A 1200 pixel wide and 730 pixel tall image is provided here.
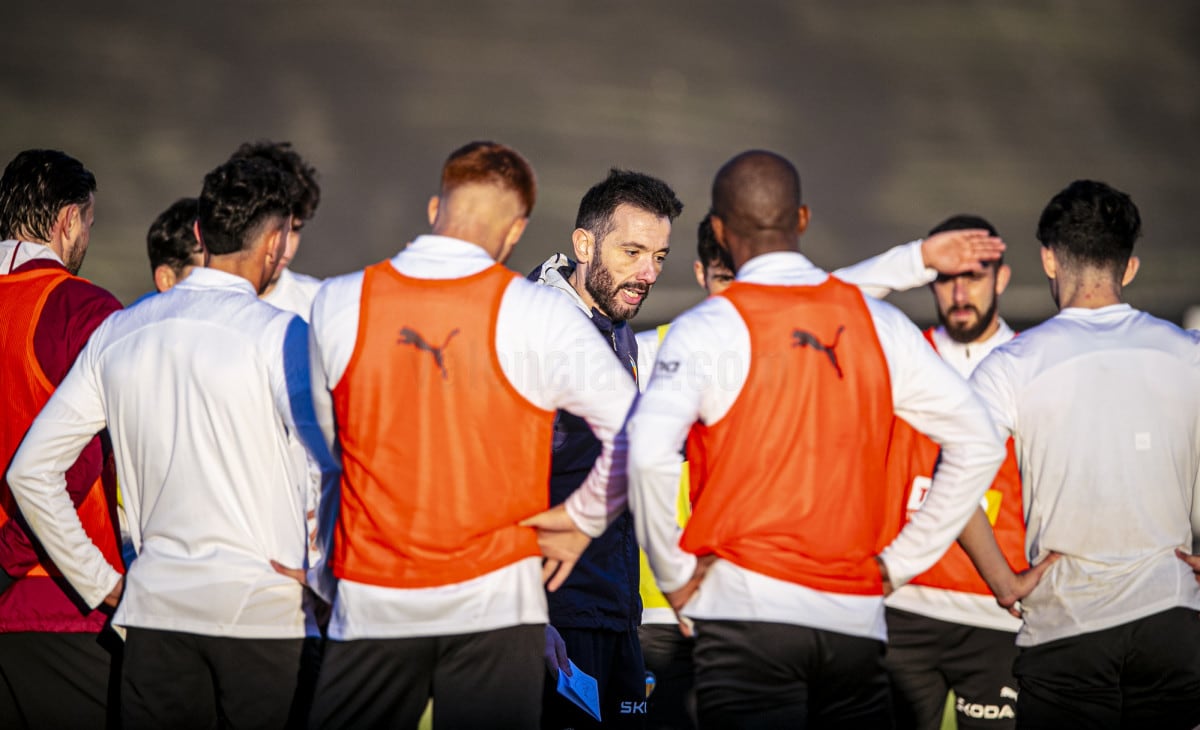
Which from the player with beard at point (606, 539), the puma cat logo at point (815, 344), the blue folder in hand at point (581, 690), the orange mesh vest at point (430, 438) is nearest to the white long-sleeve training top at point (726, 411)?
the puma cat logo at point (815, 344)

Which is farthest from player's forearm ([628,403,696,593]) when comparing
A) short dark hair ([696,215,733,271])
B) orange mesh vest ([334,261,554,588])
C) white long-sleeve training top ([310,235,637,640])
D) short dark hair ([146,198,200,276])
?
short dark hair ([146,198,200,276])

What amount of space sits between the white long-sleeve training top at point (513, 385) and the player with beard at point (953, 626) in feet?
3.38

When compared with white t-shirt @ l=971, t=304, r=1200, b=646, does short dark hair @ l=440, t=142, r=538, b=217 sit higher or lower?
higher

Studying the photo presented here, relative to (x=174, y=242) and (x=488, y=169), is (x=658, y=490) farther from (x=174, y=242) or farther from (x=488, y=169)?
(x=174, y=242)

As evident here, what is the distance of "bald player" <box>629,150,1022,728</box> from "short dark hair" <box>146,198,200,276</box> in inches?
87.8

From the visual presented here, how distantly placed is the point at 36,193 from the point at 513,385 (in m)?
1.88

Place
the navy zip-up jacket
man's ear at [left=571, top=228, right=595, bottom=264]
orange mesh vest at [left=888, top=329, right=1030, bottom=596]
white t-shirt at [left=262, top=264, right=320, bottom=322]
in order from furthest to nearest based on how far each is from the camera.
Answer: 1. white t-shirt at [left=262, top=264, right=320, bottom=322]
2. man's ear at [left=571, top=228, right=595, bottom=264]
3. the navy zip-up jacket
4. orange mesh vest at [left=888, top=329, right=1030, bottom=596]

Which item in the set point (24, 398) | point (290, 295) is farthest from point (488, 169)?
point (290, 295)

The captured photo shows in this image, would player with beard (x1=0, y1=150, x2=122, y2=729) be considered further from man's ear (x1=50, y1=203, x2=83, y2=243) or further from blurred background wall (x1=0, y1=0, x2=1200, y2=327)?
blurred background wall (x1=0, y1=0, x2=1200, y2=327)

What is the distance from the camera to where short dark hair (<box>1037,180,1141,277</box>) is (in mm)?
3193

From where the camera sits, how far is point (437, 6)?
736cm

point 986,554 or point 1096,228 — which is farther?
point 1096,228

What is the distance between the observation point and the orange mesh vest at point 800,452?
95.2 inches

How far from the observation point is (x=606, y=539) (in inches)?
146
